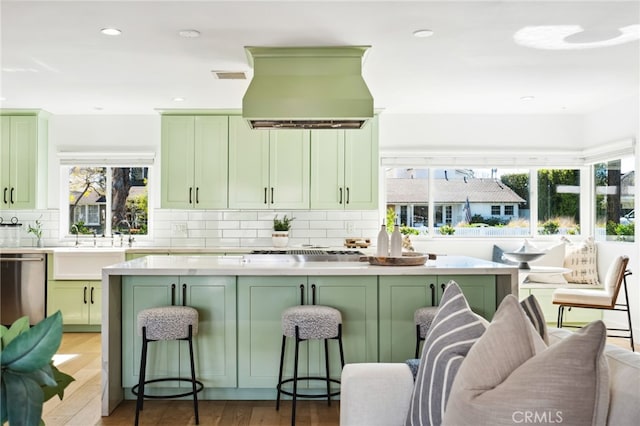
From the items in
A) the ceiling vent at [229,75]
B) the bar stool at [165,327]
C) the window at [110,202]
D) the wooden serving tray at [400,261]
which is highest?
the ceiling vent at [229,75]

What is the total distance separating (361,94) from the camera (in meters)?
4.01

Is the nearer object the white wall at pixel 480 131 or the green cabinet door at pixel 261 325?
the green cabinet door at pixel 261 325

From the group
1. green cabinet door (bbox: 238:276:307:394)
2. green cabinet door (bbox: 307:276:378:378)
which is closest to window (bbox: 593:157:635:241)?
green cabinet door (bbox: 307:276:378:378)

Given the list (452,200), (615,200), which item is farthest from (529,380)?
(452,200)

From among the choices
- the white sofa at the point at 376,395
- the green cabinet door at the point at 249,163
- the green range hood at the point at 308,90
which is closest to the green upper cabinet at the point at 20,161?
the green cabinet door at the point at 249,163

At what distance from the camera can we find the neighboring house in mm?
6672

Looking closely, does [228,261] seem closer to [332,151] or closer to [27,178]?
[332,151]

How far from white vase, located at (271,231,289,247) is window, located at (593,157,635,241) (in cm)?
364

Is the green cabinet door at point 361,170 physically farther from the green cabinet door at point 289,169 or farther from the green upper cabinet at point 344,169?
the green cabinet door at point 289,169

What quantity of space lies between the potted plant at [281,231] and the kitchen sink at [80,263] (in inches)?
65.9

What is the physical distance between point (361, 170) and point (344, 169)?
19 cm

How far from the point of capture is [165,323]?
318cm

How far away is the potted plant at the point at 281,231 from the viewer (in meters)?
6.19

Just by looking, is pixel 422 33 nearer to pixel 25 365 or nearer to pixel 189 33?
pixel 189 33
